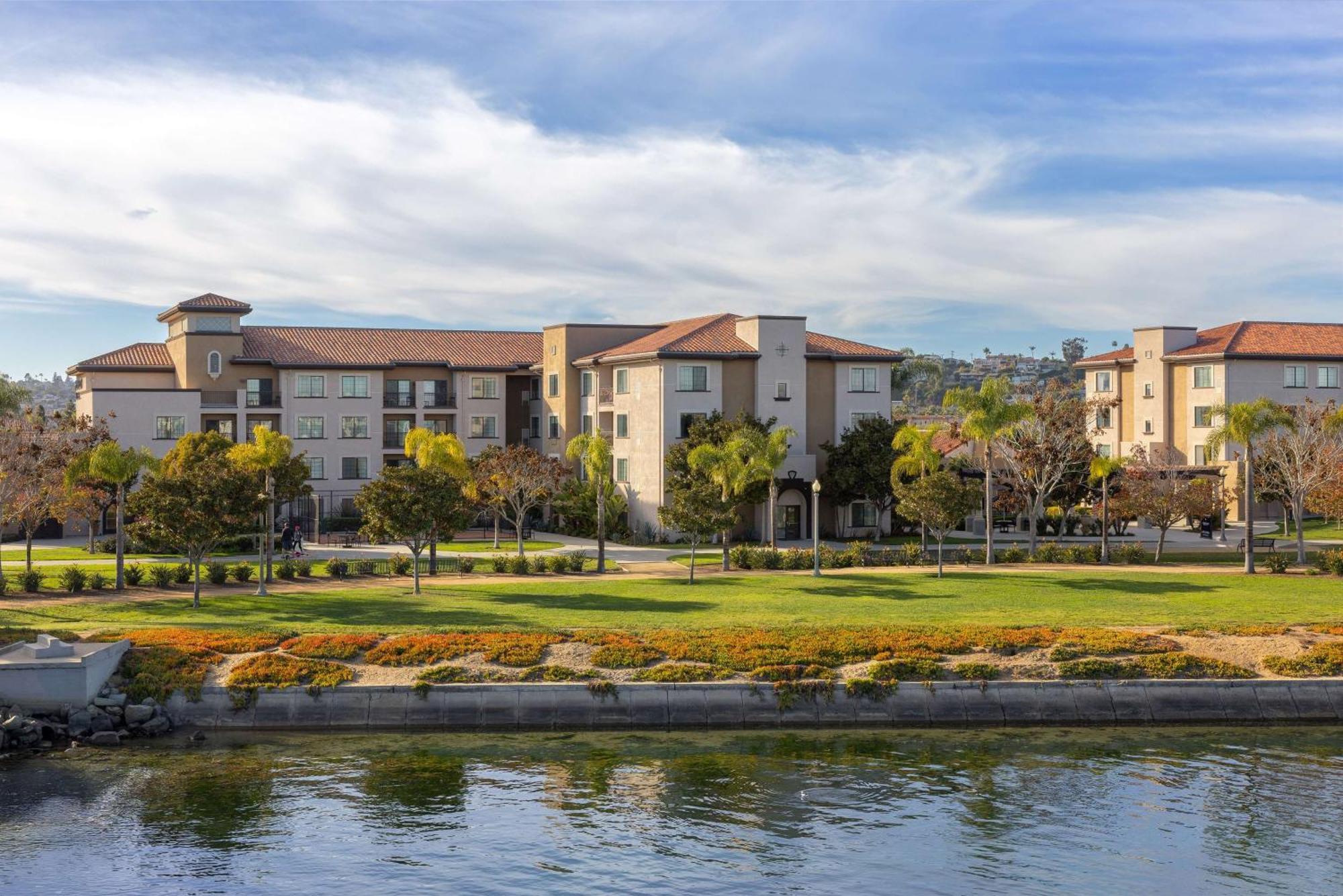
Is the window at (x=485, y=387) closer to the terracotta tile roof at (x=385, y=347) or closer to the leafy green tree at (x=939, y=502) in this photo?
the terracotta tile roof at (x=385, y=347)

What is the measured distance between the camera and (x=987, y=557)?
175 feet

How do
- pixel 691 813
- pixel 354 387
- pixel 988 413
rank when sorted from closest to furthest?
pixel 691 813
pixel 988 413
pixel 354 387

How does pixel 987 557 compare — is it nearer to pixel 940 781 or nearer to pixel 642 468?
pixel 642 468

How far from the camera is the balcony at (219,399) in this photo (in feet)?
250

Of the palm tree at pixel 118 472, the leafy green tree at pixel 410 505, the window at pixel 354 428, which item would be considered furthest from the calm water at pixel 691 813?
the window at pixel 354 428

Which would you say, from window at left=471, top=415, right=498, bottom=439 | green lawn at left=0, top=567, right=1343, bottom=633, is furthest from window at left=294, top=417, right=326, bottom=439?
green lawn at left=0, top=567, right=1343, bottom=633

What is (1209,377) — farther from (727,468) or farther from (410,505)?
(410,505)

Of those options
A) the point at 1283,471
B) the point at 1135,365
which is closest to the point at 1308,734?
the point at 1283,471

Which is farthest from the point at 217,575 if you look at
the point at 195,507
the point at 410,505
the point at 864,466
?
the point at 864,466

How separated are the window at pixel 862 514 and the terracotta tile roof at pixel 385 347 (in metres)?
25.7

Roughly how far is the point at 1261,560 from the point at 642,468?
3018cm

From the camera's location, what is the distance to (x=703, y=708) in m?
31.2

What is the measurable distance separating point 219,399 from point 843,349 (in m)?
36.8

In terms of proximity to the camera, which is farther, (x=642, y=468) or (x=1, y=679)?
(x=642, y=468)
